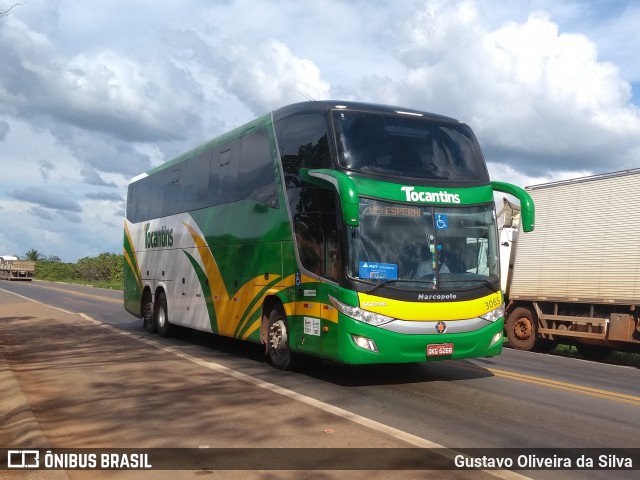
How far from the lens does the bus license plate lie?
9156mm

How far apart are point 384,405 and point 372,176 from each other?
307cm

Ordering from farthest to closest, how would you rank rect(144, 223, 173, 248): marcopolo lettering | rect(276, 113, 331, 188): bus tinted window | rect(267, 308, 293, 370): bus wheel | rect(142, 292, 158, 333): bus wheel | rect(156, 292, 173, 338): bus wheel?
rect(142, 292, 158, 333): bus wheel
rect(156, 292, 173, 338): bus wheel
rect(144, 223, 173, 248): marcopolo lettering
rect(267, 308, 293, 370): bus wheel
rect(276, 113, 331, 188): bus tinted window

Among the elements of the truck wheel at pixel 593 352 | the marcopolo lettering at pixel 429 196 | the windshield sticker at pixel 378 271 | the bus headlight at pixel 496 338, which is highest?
the marcopolo lettering at pixel 429 196

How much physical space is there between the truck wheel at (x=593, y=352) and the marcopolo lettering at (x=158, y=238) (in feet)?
33.5

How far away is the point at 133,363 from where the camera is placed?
465 inches

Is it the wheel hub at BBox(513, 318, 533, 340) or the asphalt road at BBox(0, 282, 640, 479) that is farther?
the wheel hub at BBox(513, 318, 533, 340)

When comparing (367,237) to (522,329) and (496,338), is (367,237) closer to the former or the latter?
(496,338)

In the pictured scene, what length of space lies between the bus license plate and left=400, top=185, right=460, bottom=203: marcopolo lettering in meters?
1.98

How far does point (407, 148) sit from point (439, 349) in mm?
2901

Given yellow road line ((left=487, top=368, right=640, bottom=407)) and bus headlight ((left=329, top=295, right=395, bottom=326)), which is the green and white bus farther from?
yellow road line ((left=487, top=368, right=640, bottom=407))

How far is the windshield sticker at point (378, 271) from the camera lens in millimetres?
8992

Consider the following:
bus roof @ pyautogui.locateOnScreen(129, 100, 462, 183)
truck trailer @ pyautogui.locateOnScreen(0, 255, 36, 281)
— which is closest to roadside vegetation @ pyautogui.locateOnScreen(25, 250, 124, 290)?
truck trailer @ pyautogui.locateOnScreen(0, 255, 36, 281)

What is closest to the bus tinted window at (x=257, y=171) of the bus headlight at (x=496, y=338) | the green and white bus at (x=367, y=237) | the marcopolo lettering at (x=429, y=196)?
the green and white bus at (x=367, y=237)

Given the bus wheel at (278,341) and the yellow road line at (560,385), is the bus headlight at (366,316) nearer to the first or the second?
the bus wheel at (278,341)
